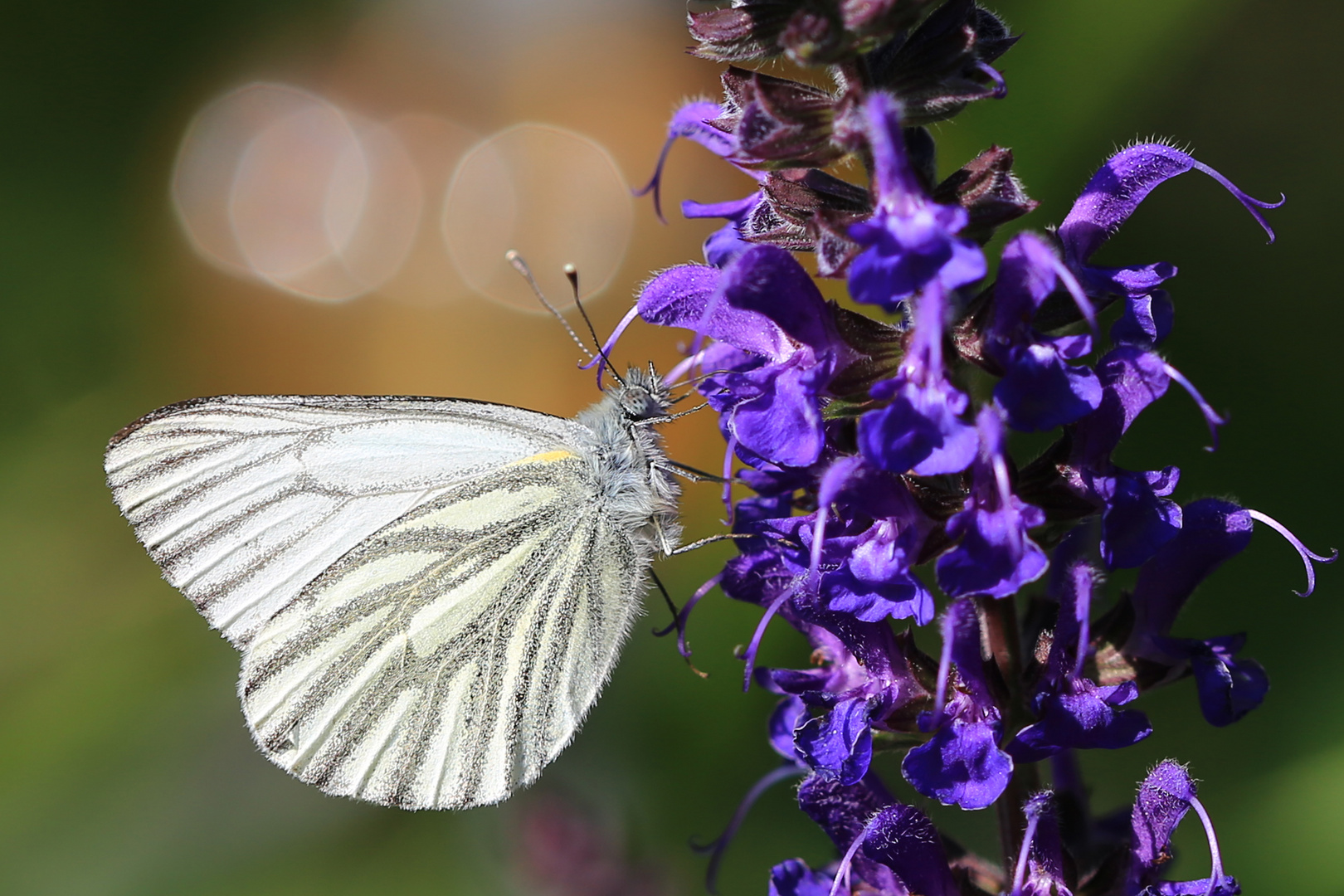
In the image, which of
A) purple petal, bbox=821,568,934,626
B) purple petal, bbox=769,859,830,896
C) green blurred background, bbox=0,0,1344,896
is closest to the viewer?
purple petal, bbox=821,568,934,626

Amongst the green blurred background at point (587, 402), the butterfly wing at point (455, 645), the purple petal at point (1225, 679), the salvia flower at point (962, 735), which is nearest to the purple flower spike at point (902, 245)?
the salvia flower at point (962, 735)

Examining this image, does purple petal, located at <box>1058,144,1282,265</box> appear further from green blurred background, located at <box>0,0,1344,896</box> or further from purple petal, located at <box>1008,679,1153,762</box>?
green blurred background, located at <box>0,0,1344,896</box>

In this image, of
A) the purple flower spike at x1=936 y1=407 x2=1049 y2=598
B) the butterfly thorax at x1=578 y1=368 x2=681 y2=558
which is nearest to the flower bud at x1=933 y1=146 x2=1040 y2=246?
the purple flower spike at x1=936 y1=407 x2=1049 y2=598

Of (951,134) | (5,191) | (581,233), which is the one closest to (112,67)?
(5,191)

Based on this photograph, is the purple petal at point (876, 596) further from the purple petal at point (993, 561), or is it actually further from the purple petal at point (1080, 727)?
the purple petal at point (1080, 727)

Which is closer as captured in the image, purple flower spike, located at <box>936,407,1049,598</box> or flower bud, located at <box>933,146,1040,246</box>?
purple flower spike, located at <box>936,407,1049,598</box>
